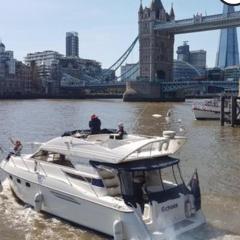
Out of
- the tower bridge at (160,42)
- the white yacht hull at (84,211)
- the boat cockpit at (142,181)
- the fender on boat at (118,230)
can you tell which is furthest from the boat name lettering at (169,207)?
the tower bridge at (160,42)

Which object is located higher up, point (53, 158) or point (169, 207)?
point (53, 158)

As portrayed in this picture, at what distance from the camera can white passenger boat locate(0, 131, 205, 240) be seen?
11195mm

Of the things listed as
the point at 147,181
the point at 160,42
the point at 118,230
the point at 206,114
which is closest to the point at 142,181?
the point at 147,181

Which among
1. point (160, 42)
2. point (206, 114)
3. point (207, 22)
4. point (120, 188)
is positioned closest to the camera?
point (120, 188)

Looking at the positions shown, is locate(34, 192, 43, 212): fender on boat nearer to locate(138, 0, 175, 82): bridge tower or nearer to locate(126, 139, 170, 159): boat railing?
locate(126, 139, 170, 159): boat railing

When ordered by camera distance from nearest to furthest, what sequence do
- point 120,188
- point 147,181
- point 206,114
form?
1. point 120,188
2. point 147,181
3. point 206,114

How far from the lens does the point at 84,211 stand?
11961 mm

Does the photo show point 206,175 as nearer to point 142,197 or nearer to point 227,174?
point 227,174

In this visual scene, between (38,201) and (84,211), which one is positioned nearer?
(84,211)

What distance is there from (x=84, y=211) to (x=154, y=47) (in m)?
149

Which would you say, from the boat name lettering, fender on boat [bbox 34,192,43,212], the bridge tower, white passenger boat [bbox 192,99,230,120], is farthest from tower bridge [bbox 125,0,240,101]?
the boat name lettering

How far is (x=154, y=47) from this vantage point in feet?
520

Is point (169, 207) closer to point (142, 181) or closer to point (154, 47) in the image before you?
point (142, 181)

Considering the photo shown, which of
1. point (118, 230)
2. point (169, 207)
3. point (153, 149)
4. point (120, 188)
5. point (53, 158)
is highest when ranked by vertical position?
point (153, 149)
